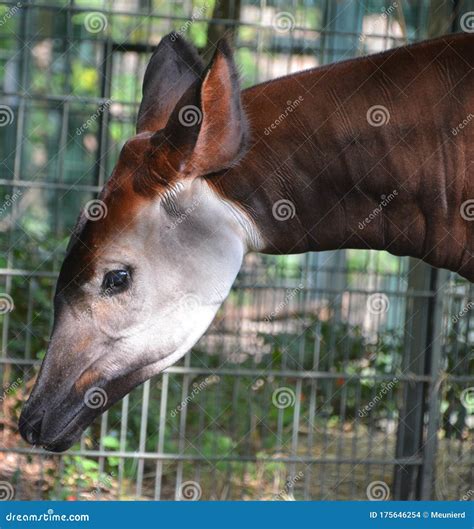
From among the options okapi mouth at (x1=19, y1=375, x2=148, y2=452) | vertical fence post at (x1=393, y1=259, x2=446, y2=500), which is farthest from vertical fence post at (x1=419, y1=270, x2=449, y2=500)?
okapi mouth at (x1=19, y1=375, x2=148, y2=452)

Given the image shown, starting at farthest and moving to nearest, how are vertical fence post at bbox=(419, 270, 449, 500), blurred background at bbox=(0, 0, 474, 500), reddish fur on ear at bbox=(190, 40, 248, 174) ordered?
1. vertical fence post at bbox=(419, 270, 449, 500)
2. blurred background at bbox=(0, 0, 474, 500)
3. reddish fur on ear at bbox=(190, 40, 248, 174)

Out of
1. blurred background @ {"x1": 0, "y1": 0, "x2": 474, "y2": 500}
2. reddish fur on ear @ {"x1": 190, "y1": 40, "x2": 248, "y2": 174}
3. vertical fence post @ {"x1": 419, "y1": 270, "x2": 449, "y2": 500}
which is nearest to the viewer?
reddish fur on ear @ {"x1": 190, "y1": 40, "x2": 248, "y2": 174}

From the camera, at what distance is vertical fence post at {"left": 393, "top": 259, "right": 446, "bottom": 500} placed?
182 inches

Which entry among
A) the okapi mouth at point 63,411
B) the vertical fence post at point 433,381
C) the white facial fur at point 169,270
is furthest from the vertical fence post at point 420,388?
the okapi mouth at point 63,411

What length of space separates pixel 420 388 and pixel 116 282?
249 centimetres

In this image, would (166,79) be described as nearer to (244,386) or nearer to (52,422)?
(52,422)

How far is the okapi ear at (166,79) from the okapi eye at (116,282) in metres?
0.45

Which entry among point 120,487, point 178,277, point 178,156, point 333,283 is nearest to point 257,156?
point 178,156

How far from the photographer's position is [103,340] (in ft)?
8.48

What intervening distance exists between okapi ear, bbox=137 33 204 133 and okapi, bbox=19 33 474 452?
0.14 metres

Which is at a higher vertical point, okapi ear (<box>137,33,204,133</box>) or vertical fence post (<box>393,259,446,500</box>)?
okapi ear (<box>137,33,204,133</box>)

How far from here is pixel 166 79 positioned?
111 inches

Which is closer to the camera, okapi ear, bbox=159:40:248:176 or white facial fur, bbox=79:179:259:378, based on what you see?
okapi ear, bbox=159:40:248:176

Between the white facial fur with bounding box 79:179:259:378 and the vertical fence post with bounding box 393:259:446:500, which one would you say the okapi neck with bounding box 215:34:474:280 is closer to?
the white facial fur with bounding box 79:179:259:378
